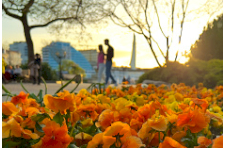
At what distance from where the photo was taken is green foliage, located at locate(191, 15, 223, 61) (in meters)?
8.32

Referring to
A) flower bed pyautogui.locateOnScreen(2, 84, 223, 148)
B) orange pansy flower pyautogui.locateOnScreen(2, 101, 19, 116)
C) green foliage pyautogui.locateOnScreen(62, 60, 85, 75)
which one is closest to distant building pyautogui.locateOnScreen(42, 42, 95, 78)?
green foliage pyautogui.locateOnScreen(62, 60, 85, 75)

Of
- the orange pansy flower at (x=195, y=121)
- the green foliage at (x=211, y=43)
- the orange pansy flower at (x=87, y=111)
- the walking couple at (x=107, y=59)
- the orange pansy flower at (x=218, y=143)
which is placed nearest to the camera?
the orange pansy flower at (x=218, y=143)

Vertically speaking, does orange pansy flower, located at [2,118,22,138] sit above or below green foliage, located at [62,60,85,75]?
→ below

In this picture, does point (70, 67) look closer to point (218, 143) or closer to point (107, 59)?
point (107, 59)

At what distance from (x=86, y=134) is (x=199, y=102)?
0.21m

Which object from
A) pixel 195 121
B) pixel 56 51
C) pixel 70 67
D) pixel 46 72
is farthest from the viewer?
pixel 70 67

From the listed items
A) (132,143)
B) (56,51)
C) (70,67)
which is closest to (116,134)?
(132,143)

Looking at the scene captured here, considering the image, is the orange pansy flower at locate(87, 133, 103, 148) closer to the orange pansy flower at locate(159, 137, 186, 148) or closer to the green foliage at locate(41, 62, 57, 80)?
the orange pansy flower at locate(159, 137, 186, 148)

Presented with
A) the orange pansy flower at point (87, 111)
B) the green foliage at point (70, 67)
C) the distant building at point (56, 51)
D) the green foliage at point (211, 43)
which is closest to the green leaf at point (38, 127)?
the orange pansy flower at point (87, 111)

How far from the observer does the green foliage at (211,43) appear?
8320mm

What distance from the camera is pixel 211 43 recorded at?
846 cm

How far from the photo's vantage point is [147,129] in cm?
38

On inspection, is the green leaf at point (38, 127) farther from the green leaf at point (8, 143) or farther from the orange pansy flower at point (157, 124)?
the orange pansy flower at point (157, 124)

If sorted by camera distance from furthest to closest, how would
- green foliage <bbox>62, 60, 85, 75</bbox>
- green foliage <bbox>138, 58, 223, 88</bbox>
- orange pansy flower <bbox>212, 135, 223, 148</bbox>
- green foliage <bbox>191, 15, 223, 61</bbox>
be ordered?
green foliage <bbox>62, 60, 85, 75</bbox> → green foliage <bbox>191, 15, 223, 61</bbox> → green foliage <bbox>138, 58, 223, 88</bbox> → orange pansy flower <bbox>212, 135, 223, 148</bbox>
